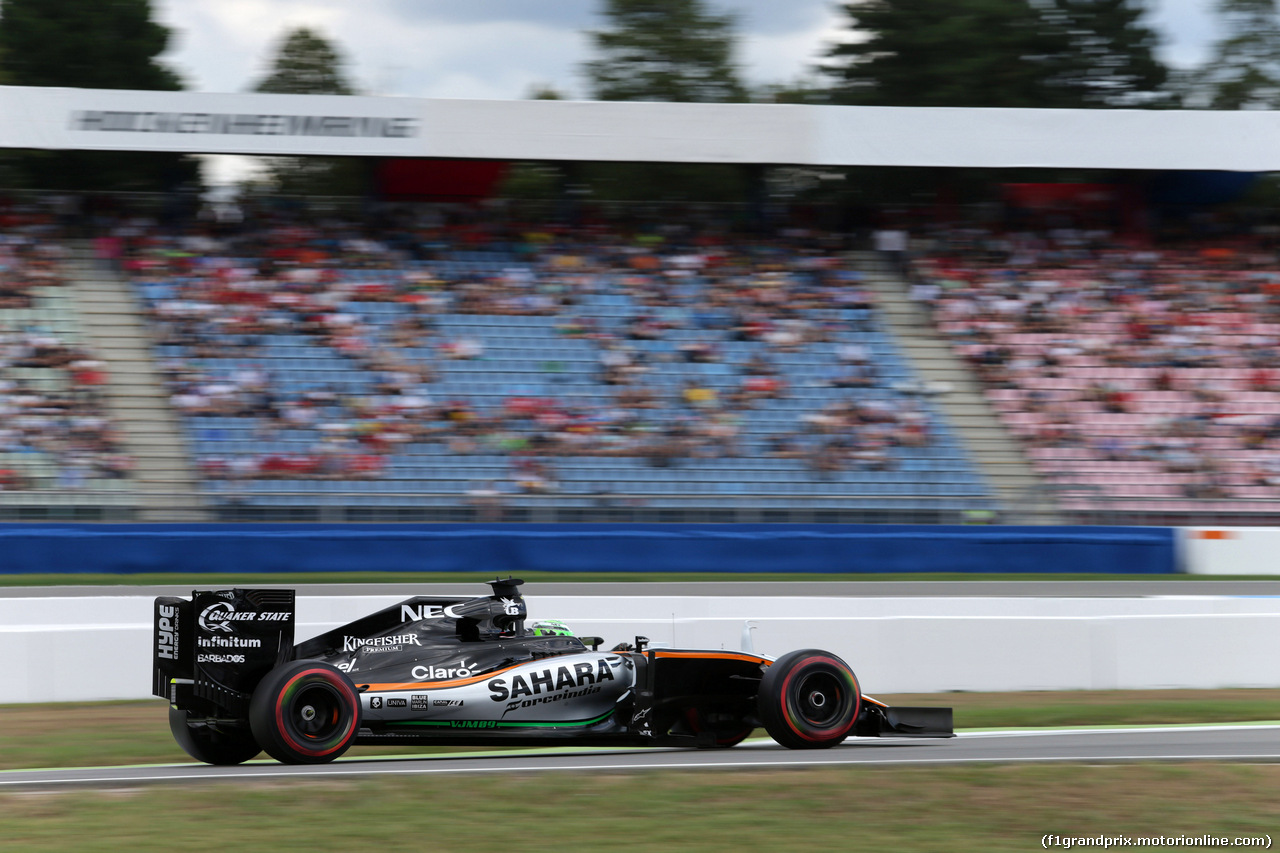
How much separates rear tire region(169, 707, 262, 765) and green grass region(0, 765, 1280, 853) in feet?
2.76

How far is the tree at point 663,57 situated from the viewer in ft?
128

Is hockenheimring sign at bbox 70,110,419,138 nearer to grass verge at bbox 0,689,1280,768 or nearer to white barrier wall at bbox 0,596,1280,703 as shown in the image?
white barrier wall at bbox 0,596,1280,703

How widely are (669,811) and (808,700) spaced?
1883 millimetres

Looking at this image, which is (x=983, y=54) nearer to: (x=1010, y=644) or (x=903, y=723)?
(x=1010, y=644)

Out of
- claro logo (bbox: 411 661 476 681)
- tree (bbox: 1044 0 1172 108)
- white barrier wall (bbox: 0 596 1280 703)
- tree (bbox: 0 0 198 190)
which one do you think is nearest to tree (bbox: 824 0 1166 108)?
tree (bbox: 1044 0 1172 108)

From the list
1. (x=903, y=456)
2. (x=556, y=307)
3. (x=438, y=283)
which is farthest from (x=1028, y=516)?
(x=438, y=283)

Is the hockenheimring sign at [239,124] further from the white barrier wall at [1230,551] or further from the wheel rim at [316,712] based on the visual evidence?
the wheel rim at [316,712]

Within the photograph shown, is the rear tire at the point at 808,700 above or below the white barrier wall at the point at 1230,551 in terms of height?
below

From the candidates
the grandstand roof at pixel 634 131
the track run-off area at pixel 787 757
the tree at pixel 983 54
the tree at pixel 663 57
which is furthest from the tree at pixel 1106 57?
the track run-off area at pixel 787 757

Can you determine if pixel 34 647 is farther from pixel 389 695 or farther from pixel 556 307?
pixel 556 307

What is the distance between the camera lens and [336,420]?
1844cm

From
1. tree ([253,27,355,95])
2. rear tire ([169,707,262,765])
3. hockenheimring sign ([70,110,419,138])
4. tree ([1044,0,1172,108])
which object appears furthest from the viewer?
tree ([253,27,355,95])

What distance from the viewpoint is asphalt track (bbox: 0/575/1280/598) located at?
15.6 metres

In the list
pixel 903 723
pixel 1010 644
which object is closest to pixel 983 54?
pixel 1010 644
